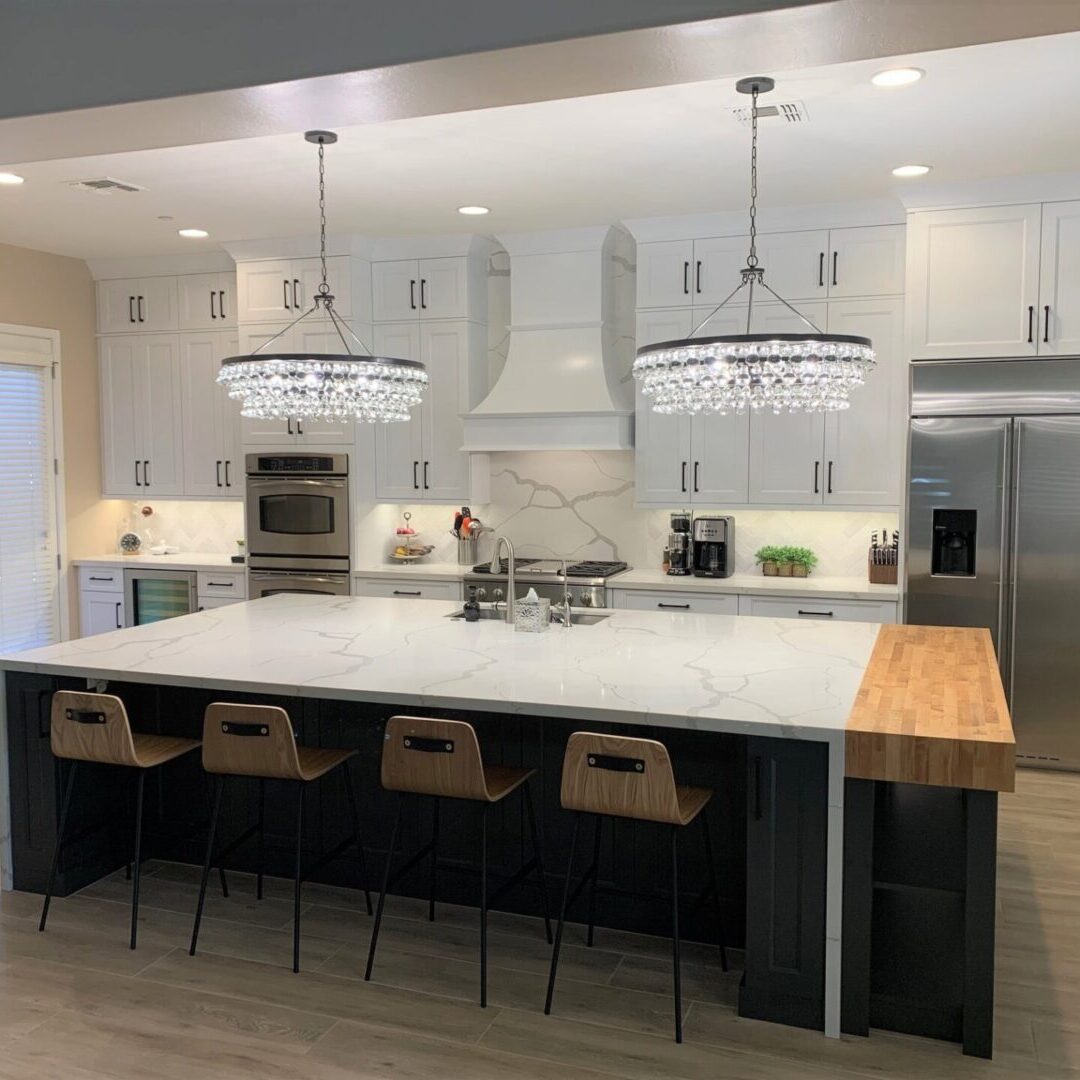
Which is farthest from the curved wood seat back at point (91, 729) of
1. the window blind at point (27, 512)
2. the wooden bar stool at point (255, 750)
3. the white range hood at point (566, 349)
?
the window blind at point (27, 512)

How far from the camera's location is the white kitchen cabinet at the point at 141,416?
6832mm

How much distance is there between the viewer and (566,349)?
5871mm

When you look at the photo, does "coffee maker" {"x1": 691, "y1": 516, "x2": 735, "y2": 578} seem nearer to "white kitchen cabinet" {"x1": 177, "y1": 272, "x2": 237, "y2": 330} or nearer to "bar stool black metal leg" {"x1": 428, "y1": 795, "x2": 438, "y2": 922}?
"bar stool black metal leg" {"x1": 428, "y1": 795, "x2": 438, "y2": 922}

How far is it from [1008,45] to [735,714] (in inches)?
88.0

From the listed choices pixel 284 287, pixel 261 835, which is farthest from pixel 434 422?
pixel 261 835

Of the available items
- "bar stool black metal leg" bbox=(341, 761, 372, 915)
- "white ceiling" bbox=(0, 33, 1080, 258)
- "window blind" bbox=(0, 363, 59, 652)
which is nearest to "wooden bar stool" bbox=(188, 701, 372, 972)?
"bar stool black metal leg" bbox=(341, 761, 372, 915)

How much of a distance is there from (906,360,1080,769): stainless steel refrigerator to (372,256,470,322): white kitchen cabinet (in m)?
2.53

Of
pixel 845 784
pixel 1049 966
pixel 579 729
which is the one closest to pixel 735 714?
pixel 845 784

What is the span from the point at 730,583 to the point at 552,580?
0.94 meters

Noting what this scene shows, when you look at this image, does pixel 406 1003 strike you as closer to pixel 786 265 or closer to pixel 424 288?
pixel 786 265

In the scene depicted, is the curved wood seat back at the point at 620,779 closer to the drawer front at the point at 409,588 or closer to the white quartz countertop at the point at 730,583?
the white quartz countertop at the point at 730,583

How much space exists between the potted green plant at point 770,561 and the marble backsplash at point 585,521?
139mm

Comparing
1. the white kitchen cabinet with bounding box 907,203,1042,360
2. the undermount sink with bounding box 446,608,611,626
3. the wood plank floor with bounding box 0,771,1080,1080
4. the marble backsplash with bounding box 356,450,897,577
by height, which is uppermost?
the white kitchen cabinet with bounding box 907,203,1042,360

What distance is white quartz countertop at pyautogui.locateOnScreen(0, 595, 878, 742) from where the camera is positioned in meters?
2.95
